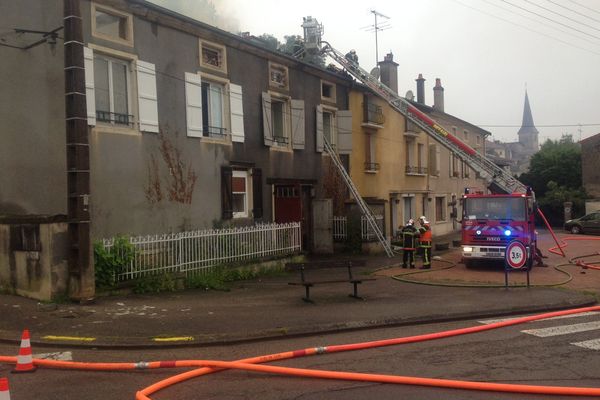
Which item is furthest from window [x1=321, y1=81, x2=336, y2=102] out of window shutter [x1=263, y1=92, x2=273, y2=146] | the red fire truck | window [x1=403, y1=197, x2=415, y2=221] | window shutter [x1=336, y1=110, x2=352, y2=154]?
window [x1=403, y1=197, x2=415, y2=221]

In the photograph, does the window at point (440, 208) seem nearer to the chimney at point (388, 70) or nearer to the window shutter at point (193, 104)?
the chimney at point (388, 70)

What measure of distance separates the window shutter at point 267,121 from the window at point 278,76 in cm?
72

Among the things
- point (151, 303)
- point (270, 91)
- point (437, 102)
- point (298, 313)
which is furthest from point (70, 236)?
point (437, 102)

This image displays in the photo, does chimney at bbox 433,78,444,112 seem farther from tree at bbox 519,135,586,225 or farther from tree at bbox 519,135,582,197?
tree at bbox 519,135,582,197

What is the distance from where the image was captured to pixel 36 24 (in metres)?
11.6

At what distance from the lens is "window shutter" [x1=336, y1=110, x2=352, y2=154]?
71.5 feet

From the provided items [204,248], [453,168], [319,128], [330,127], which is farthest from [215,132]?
[453,168]

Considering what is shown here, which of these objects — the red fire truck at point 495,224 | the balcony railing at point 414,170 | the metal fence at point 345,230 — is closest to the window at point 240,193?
the metal fence at point 345,230

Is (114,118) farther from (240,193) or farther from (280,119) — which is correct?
(280,119)

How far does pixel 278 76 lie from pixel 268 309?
426 inches

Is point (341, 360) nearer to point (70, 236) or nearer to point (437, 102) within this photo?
Result: point (70, 236)

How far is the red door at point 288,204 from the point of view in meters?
18.6

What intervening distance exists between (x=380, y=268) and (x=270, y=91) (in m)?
7.06

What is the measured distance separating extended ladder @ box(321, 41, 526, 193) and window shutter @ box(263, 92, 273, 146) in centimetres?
661
